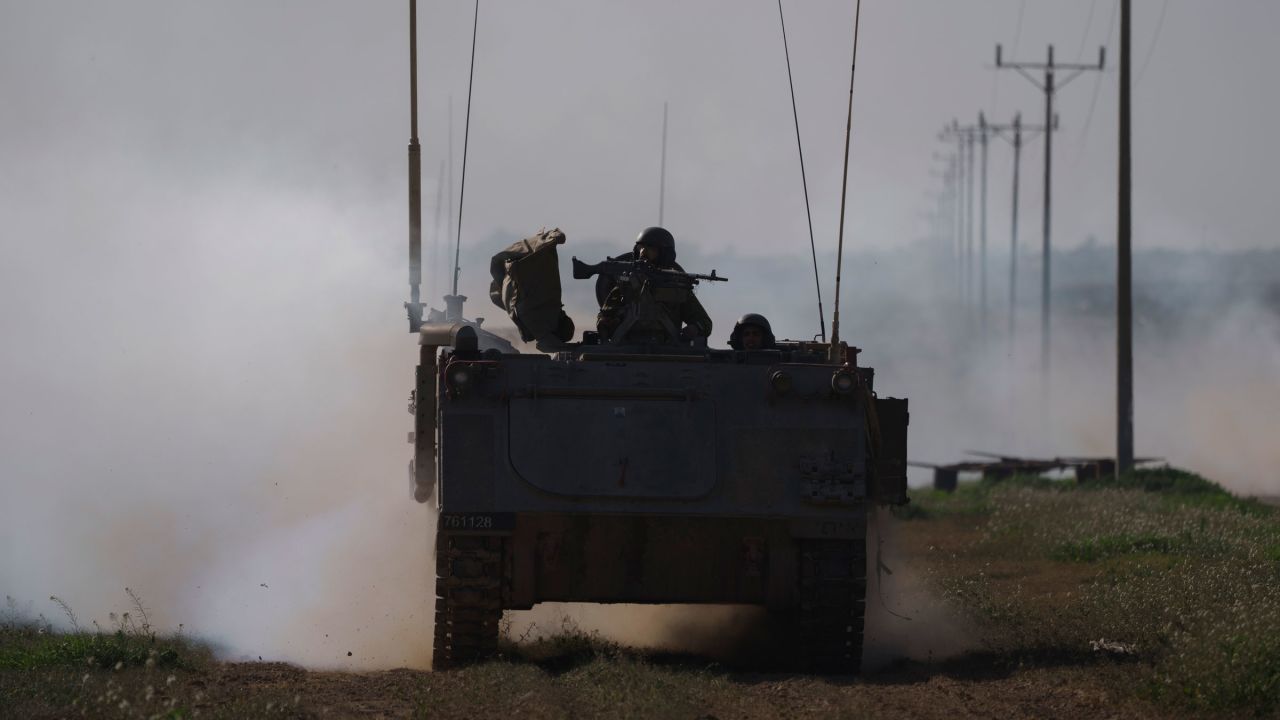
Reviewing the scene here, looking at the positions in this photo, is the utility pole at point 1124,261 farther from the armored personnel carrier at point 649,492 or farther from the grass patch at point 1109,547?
the armored personnel carrier at point 649,492

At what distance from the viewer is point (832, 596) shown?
1305 centimetres

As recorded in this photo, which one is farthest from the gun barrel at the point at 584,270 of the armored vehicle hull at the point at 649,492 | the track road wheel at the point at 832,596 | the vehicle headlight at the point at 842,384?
the track road wheel at the point at 832,596

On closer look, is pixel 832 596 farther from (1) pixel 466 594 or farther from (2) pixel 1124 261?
(2) pixel 1124 261

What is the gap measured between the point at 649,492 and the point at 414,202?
567 centimetres

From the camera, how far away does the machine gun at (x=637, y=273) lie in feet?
49.2

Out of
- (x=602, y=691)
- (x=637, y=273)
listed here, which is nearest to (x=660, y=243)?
(x=637, y=273)

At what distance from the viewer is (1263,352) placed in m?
58.0

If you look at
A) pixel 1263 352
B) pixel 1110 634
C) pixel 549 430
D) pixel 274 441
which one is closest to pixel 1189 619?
pixel 1110 634

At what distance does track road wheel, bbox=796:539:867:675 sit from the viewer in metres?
13.1

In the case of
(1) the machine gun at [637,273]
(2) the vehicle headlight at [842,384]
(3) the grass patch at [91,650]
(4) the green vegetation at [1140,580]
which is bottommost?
(3) the grass patch at [91,650]

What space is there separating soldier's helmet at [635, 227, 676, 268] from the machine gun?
0.25 metres

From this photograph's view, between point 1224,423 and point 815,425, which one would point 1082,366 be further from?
point 815,425

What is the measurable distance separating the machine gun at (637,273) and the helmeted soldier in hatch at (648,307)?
0.12ft

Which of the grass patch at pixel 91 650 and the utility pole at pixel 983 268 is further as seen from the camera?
the utility pole at pixel 983 268
